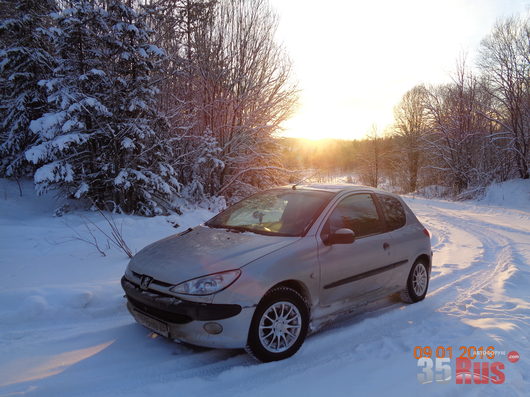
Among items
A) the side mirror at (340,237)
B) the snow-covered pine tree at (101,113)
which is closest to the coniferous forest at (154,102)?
the snow-covered pine tree at (101,113)

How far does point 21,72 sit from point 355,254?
37.4 ft

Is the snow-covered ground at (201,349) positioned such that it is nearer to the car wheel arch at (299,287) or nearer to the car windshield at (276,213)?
the car wheel arch at (299,287)

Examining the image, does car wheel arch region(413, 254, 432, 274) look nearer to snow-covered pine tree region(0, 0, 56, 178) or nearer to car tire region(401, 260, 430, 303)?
car tire region(401, 260, 430, 303)

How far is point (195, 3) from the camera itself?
13.8 meters

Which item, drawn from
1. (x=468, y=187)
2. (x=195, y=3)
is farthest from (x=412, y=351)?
(x=468, y=187)

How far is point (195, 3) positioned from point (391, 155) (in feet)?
106

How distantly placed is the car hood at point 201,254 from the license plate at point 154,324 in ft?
1.28

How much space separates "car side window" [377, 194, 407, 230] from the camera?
4.55 meters

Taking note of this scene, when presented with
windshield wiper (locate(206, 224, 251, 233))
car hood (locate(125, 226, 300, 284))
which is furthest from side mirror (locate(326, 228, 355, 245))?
windshield wiper (locate(206, 224, 251, 233))

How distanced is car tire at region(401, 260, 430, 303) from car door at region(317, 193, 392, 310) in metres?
0.65

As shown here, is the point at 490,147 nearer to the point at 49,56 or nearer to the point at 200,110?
the point at 200,110

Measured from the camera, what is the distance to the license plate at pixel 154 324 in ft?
10.0

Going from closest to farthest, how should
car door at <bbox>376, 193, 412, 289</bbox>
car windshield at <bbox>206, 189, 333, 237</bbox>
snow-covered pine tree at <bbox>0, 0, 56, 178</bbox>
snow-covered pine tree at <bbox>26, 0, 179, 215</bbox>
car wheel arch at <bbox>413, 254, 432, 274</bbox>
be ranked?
car windshield at <bbox>206, 189, 333, 237</bbox> < car door at <bbox>376, 193, 412, 289</bbox> < car wheel arch at <bbox>413, 254, 432, 274</bbox> < snow-covered pine tree at <bbox>26, 0, 179, 215</bbox> < snow-covered pine tree at <bbox>0, 0, 56, 178</bbox>

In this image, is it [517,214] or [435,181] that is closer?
[517,214]
